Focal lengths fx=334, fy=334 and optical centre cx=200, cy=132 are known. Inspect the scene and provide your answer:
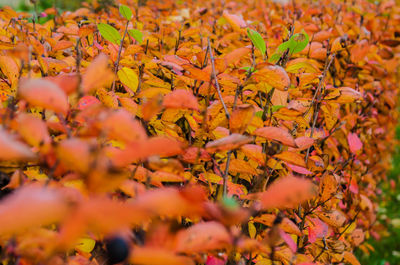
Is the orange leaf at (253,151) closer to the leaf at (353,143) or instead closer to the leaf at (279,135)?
the leaf at (279,135)

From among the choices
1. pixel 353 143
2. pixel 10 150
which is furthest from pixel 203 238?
pixel 353 143

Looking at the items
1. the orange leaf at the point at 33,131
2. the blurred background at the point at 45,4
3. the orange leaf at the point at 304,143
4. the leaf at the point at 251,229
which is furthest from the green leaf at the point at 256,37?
the blurred background at the point at 45,4

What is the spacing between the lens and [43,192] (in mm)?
456

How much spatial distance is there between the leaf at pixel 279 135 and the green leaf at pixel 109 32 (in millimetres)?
732

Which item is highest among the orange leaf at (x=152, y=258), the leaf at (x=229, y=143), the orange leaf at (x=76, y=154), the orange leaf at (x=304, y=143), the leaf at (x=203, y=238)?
the orange leaf at (x=76, y=154)

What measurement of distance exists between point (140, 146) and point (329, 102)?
1.12 metres

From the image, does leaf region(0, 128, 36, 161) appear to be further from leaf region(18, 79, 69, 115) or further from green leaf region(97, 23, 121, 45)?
green leaf region(97, 23, 121, 45)

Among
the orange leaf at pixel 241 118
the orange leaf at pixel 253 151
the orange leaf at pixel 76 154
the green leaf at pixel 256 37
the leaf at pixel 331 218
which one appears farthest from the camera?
the leaf at pixel 331 218

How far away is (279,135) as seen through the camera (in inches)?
35.0

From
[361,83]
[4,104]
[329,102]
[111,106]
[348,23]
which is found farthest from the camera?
[348,23]

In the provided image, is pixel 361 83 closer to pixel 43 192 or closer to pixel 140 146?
pixel 140 146

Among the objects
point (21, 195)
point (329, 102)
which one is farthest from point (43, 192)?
point (329, 102)

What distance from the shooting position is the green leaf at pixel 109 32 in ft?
4.19

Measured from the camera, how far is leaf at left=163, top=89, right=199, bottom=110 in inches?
32.9
